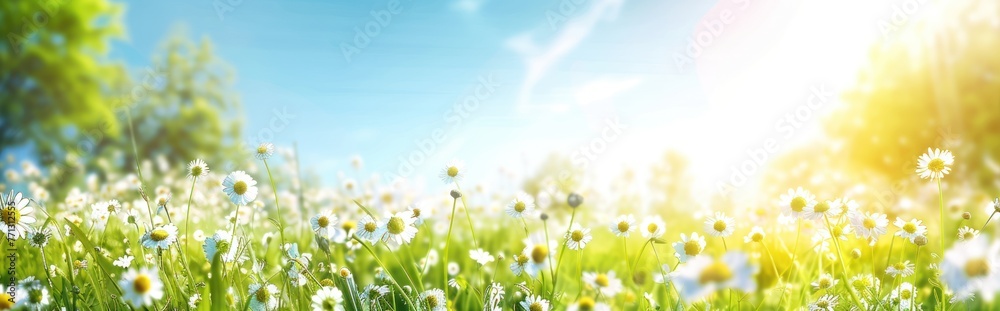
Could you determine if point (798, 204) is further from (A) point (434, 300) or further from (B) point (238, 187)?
(B) point (238, 187)

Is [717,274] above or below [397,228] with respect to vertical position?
below

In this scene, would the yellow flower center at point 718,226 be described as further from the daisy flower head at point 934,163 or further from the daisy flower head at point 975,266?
the daisy flower head at point 975,266

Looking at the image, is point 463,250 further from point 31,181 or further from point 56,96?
point 56,96

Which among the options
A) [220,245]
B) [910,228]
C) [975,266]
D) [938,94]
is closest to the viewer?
[975,266]

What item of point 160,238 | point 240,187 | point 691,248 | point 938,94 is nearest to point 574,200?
point 691,248

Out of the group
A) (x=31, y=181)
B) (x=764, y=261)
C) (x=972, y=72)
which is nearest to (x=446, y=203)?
(x=764, y=261)

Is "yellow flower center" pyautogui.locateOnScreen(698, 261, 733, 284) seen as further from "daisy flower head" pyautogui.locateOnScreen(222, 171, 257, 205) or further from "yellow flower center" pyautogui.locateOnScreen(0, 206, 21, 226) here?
"yellow flower center" pyautogui.locateOnScreen(0, 206, 21, 226)

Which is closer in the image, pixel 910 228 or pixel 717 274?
pixel 717 274

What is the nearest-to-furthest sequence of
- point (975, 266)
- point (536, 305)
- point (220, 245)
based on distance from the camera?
point (975, 266), point (536, 305), point (220, 245)
